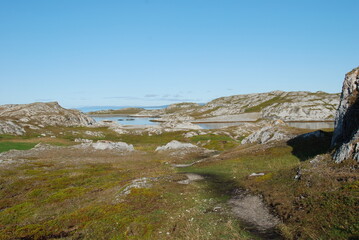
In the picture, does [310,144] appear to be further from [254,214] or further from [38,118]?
[38,118]

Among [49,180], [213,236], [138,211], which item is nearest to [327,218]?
[213,236]

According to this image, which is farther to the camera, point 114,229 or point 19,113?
point 19,113

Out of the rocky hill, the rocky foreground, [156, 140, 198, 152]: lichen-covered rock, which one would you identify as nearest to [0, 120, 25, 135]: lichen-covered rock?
the rocky hill

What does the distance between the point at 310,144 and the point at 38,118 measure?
158564mm

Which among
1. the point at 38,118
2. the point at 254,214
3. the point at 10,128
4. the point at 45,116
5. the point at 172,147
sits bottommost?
the point at 172,147

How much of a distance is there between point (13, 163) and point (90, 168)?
62.3ft

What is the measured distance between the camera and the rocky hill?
12304 centimetres

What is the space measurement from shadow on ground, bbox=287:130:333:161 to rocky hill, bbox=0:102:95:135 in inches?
4724

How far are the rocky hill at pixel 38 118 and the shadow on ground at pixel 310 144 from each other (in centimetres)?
11998

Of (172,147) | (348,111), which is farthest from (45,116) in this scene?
(348,111)

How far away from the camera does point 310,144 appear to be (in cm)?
4753

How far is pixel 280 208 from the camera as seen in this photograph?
21.2m

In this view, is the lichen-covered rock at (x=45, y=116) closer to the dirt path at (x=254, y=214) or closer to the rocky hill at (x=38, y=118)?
the rocky hill at (x=38, y=118)

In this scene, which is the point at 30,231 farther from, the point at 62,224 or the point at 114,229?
the point at 114,229
